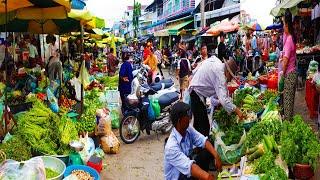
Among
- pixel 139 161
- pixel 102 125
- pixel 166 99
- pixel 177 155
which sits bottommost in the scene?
pixel 139 161

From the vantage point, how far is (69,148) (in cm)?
585

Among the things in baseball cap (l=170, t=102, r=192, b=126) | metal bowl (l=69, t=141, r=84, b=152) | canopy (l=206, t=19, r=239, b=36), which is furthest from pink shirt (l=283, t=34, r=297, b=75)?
canopy (l=206, t=19, r=239, b=36)

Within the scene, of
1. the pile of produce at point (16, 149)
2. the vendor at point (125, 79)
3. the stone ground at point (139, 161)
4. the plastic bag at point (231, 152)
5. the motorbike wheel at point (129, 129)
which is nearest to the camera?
the pile of produce at point (16, 149)

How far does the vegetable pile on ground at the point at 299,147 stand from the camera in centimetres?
382

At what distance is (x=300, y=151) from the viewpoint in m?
3.96

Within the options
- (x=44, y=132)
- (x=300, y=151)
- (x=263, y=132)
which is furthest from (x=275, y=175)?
(x=44, y=132)

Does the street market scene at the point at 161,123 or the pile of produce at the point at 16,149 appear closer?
the street market scene at the point at 161,123

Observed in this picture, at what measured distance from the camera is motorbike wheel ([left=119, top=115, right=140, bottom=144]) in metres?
8.26

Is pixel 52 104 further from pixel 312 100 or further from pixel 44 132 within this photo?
pixel 312 100

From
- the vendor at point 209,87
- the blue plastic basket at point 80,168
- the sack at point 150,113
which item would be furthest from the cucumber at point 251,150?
the sack at point 150,113

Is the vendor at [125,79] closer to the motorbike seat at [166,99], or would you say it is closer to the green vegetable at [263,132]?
the motorbike seat at [166,99]

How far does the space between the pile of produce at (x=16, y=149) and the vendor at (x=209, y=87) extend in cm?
252

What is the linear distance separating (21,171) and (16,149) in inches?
38.8

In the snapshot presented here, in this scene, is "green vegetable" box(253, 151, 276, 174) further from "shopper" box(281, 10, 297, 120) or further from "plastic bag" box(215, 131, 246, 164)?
"shopper" box(281, 10, 297, 120)
